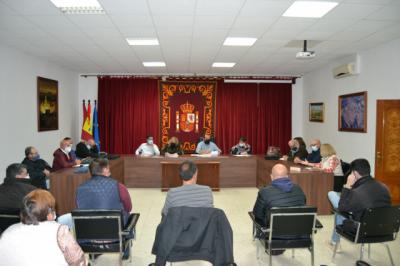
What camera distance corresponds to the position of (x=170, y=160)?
24.0 feet

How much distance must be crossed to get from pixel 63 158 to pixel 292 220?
4309 millimetres

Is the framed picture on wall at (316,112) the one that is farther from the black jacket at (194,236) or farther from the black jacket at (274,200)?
the black jacket at (194,236)

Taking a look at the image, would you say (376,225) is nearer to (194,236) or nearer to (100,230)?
(194,236)

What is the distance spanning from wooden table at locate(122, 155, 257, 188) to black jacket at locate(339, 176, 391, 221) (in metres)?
4.28

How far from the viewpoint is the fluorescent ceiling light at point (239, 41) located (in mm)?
5543

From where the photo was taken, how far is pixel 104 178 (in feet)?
10.6

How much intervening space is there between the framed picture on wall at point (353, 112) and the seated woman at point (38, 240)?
5.96 meters

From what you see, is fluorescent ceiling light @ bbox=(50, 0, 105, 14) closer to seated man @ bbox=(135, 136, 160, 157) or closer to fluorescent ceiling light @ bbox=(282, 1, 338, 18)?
fluorescent ceiling light @ bbox=(282, 1, 338, 18)

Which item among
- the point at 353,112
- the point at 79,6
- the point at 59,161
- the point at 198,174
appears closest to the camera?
the point at 79,6

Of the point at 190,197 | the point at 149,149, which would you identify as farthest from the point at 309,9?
the point at 149,149

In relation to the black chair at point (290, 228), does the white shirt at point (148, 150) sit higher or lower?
higher

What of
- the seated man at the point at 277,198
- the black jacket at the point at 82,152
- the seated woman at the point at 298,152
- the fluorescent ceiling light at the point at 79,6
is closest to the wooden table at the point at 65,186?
the fluorescent ceiling light at the point at 79,6

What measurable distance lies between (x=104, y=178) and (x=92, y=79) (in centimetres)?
739

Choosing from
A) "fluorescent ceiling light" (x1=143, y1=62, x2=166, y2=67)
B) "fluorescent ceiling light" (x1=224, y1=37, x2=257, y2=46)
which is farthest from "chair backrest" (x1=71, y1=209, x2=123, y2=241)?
"fluorescent ceiling light" (x1=143, y1=62, x2=166, y2=67)
